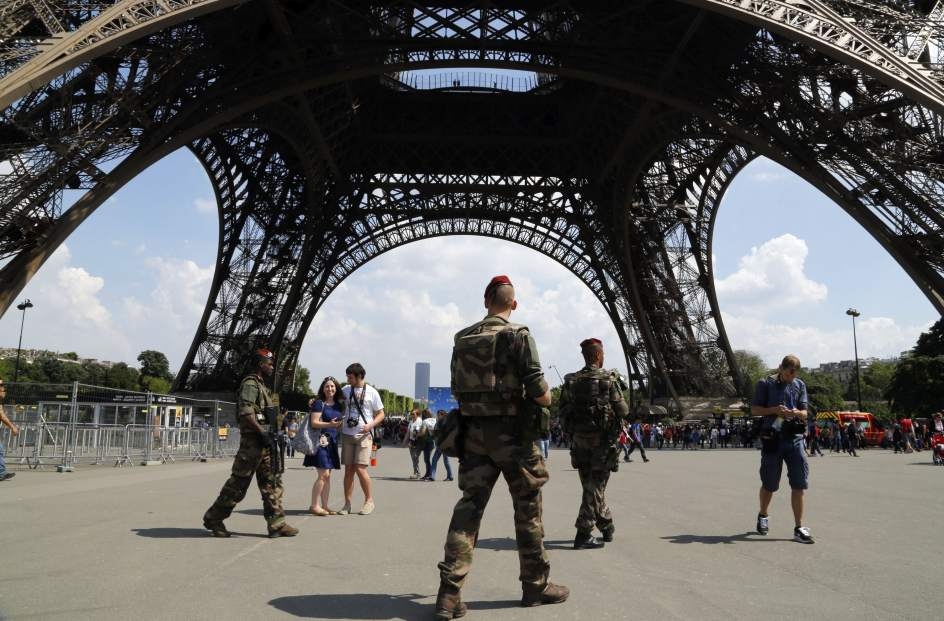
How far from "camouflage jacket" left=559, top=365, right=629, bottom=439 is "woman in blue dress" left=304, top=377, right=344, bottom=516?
10.5 ft

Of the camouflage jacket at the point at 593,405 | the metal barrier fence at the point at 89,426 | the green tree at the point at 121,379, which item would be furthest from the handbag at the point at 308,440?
the green tree at the point at 121,379

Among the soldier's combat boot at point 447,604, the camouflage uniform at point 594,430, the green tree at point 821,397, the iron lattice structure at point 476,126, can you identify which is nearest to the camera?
the soldier's combat boot at point 447,604

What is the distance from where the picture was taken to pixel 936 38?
16625 mm

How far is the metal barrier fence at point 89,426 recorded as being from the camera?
16.6 meters

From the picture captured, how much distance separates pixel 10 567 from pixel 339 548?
2379 millimetres

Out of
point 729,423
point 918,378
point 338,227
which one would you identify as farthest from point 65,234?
point 918,378

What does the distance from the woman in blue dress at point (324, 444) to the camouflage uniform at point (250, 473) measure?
1.84 m

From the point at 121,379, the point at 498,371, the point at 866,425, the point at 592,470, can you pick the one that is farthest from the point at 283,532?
the point at 121,379

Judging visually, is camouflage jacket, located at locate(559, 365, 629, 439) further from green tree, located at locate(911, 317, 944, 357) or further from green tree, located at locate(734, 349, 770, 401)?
green tree, located at locate(734, 349, 770, 401)

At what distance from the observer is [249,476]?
7266mm

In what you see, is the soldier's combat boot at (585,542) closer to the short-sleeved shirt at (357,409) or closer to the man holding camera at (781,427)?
the man holding camera at (781,427)

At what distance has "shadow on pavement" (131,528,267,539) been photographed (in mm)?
7184

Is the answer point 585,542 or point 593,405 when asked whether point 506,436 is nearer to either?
point 593,405

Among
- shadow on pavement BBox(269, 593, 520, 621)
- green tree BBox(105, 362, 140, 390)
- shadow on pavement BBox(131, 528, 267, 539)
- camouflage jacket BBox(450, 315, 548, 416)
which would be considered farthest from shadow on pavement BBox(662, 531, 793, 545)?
green tree BBox(105, 362, 140, 390)
